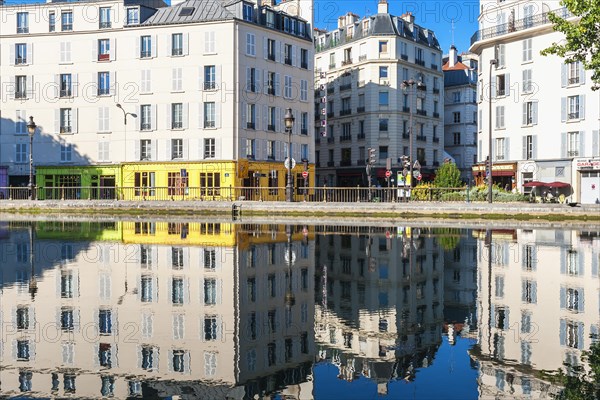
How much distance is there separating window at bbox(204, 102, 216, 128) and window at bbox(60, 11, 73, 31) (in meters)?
15.9

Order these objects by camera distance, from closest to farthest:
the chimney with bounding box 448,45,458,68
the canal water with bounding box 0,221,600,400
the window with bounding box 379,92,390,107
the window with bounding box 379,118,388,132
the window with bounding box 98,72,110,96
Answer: the canal water with bounding box 0,221,600,400 → the window with bounding box 98,72,110,96 → the window with bounding box 379,118,388,132 → the window with bounding box 379,92,390,107 → the chimney with bounding box 448,45,458,68

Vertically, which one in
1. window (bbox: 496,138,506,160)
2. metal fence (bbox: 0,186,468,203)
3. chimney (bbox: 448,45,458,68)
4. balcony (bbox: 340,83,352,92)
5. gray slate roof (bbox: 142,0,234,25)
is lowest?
metal fence (bbox: 0,186,468,203)

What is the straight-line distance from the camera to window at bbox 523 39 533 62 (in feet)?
176

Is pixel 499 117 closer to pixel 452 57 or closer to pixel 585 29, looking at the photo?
pixel 585 29

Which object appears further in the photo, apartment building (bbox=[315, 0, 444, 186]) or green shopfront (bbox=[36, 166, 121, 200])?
apartment building (bbox=[315, 0, 444, 186])

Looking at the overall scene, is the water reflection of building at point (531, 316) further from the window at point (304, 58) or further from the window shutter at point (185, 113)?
the window at point (304, 58)

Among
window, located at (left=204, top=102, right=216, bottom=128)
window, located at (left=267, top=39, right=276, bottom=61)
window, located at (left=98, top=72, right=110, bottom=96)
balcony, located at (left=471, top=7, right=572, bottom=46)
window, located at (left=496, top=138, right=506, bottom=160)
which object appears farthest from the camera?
window, located at (left=98, top=72, right=110, bottom=96)

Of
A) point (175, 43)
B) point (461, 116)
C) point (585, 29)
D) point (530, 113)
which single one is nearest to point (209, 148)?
Result: point (175, 43)

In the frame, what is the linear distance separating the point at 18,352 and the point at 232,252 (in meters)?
10.3

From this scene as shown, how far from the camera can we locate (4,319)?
27.4ft

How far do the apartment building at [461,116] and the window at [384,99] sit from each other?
15.2 metres

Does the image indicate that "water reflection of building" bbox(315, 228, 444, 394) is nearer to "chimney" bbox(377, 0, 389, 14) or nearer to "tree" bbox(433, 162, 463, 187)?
"tree" bbox(433, 162, 463, 187)

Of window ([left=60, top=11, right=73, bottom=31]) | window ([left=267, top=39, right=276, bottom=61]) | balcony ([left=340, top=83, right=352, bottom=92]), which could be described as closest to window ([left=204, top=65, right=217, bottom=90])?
window ([left=267, top=39, right=276, bottom=61])

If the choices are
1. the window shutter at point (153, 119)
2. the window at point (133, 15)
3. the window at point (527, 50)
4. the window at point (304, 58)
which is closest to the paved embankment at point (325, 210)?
the window shutter at point (153, 119)
